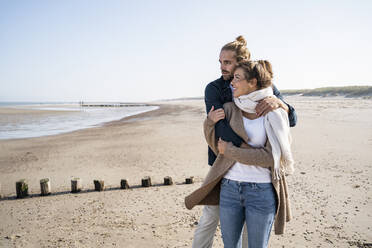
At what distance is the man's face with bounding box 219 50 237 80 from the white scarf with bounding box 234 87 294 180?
15.3 inches

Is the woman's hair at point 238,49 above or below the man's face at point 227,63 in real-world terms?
above

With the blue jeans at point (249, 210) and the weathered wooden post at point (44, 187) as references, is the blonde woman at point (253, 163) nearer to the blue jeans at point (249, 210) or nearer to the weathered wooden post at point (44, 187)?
the blue jeans at point (249, 210)

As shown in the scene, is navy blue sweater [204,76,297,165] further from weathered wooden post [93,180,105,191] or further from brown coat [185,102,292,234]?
weathered wooden post [93,180,105,191]

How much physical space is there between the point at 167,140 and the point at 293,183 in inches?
277

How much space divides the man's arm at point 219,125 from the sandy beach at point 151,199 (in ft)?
7.75

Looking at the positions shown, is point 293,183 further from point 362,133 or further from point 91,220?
point 362,133

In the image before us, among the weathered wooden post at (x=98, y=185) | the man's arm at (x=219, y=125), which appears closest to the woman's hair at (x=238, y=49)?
the man's arm at (x=219, y=125)

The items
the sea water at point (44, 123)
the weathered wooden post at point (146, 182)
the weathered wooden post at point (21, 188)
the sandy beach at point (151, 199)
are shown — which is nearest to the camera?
the sandy beach at point (151, 199)

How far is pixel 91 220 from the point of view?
476cm

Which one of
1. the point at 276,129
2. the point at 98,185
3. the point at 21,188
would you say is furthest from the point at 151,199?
the point at 276,129

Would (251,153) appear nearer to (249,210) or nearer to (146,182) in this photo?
(249,210)

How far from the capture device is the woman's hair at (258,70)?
84.8 inches

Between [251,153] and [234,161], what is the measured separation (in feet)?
0.72

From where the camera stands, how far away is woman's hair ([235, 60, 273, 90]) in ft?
7.07
